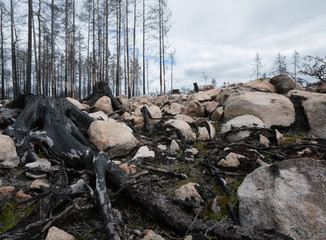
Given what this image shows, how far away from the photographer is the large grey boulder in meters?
1.44

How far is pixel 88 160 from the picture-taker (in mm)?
2434

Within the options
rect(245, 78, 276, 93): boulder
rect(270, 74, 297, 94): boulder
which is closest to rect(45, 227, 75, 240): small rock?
rect(245, 78, 276, 93): boulder

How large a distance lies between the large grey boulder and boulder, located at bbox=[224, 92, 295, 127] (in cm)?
265

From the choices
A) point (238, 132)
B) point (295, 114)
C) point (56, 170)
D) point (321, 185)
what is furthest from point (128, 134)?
point (295, 114)

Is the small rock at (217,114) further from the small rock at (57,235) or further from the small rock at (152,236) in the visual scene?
the small rock at (57,235)

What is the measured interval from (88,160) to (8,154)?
135 cm

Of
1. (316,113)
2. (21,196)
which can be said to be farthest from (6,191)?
(316,113)

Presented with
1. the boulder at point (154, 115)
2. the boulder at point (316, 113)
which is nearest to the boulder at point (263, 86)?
the boulder at point (316, 113)

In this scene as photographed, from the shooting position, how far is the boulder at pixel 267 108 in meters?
4.21

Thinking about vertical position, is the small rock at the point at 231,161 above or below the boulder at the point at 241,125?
below

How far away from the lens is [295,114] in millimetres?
4348

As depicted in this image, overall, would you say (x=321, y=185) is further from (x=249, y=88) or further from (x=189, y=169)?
(x=249, y=88)

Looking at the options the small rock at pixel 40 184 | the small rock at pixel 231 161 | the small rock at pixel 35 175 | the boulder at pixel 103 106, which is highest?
the boulder at pixel 103 106

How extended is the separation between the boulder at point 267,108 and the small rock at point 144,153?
2.77 metres
